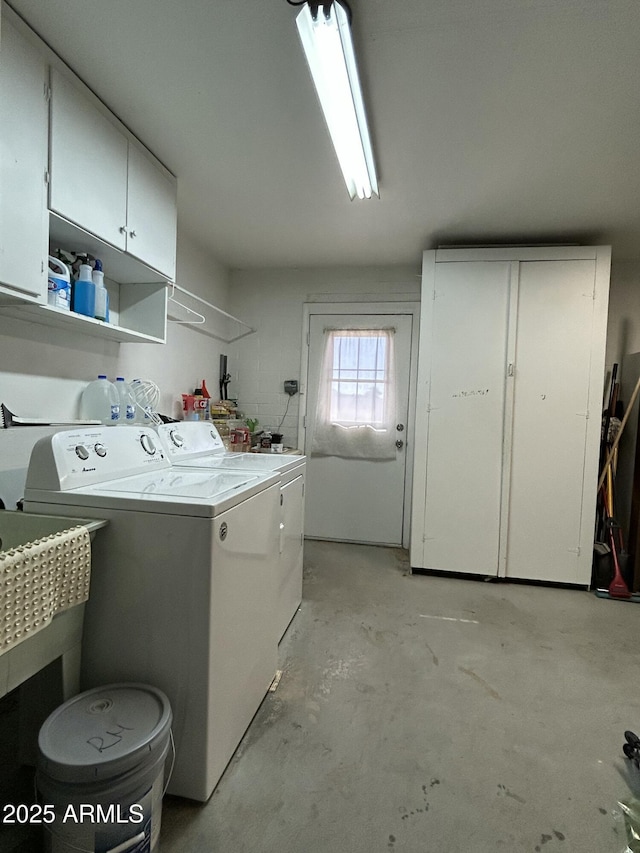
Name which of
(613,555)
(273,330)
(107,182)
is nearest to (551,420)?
(613,555)

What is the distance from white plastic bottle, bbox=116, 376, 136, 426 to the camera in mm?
2240

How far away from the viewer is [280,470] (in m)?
1.98

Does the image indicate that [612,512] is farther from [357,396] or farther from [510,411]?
[357,396]

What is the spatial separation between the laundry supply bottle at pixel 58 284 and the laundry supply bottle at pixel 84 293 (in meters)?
0.08

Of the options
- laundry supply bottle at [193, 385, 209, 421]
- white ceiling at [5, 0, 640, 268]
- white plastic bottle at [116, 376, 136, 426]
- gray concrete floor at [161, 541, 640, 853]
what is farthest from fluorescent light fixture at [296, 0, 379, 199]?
gray concrete floor at [161, 541, 640, 853]

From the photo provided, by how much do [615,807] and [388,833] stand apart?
72 cm

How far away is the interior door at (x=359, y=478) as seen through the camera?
12.2 feet

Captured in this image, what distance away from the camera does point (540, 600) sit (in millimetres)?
2814

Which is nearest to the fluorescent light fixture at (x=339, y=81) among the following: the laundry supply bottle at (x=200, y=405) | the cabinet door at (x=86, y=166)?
the cabinet door at (x=86, y=166)

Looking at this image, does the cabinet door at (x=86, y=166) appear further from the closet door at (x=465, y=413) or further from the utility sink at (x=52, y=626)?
the closet door at (x=465, y=413)

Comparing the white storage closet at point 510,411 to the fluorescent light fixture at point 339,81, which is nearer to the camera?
the fluorescent light fixture at point 339,81

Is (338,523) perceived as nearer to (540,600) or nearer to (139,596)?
(540,600)

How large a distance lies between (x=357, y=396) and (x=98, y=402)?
2.22 m

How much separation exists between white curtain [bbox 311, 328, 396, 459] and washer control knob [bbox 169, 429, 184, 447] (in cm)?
179
